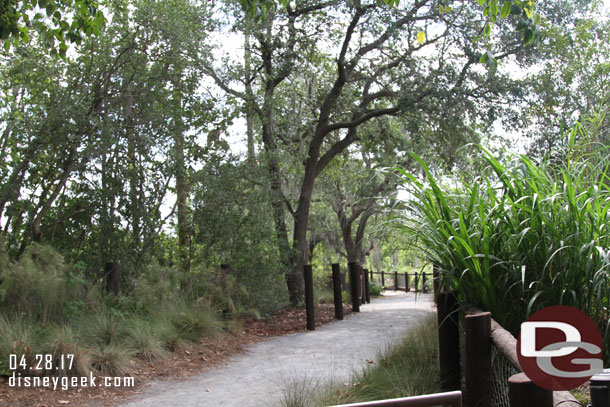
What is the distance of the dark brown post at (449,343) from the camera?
425cm

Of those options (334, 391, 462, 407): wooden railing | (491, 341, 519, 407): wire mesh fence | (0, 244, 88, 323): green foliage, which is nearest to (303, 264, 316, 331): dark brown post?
(0, 244, 88, 323): green foliage

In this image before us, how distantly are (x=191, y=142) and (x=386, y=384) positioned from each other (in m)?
7.81

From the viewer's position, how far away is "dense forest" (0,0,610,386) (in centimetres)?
670

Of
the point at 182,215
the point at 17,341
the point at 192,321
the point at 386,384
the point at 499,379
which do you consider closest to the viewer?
the point at 499,379

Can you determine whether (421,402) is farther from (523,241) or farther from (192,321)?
(192,321)

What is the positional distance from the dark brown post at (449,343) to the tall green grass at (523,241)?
0.73 ft

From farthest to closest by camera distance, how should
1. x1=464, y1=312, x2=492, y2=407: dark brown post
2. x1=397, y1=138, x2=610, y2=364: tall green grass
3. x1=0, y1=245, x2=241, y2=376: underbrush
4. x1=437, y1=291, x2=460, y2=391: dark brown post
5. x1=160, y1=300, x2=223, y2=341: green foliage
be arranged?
x1=160, y1=300, x2=223, y2=341: green foliage
x1=0, y1=245, x2=241, y2=376: underbrush
x1=437, y1=291, x2=460, y2=391: dark brown post
x1=397, y1=138, x2=610, y2=364: tall green grass
x1=464, y1=312, x2=492, y2=407: dark brown post

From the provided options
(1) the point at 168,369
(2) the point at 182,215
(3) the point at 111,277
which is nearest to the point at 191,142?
(2) the point at 182,215

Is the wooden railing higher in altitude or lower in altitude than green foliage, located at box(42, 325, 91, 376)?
higher

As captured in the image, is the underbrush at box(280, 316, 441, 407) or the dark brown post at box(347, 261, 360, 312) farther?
the dark brown post at box(347, 261, 360, 312)

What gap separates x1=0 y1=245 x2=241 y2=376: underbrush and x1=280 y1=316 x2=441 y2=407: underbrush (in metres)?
2.64

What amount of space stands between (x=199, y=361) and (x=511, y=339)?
535 centimetres

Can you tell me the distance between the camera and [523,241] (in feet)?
12.0

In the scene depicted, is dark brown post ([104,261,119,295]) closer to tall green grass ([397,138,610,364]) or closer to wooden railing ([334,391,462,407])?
tall green grass ([397,138,610,364])
